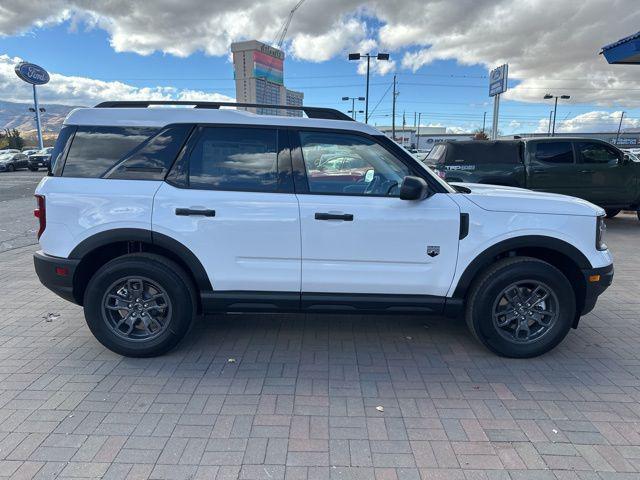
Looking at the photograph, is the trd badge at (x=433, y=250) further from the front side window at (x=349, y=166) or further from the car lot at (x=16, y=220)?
the car lot at (x=16, y=220)

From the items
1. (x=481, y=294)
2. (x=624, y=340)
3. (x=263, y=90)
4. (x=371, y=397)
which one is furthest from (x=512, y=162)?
(x=263, y=90)

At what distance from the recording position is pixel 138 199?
338cm

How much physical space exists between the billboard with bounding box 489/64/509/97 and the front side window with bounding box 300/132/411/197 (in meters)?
17.2

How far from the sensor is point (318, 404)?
2957mm

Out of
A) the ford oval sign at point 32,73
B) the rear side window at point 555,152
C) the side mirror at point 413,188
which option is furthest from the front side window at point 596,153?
the ford oval sign at point 32,73

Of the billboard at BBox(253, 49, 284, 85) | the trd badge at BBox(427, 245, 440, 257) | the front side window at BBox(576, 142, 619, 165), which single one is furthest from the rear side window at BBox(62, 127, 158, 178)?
the billboard at BBox(253, 49, 284, 85)

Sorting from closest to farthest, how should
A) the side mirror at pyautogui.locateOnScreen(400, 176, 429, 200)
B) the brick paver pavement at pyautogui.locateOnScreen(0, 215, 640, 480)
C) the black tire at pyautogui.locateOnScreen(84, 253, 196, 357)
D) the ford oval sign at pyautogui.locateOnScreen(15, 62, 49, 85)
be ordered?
the brick paver pavement at pyautogui.locateOnScreen(0, 215, 640, 480), the side mirror at pyautogui.locateOnScreen(400, 176, 429, 200), the black tire at pyautogui.locateOnScreen(84, 253, 196, 357), the ford oval sign at pyautogui.locateOnScreen(15, 62, 49, 85)

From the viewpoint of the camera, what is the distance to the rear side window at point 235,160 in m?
3.44

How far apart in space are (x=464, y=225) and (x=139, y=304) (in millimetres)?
2698

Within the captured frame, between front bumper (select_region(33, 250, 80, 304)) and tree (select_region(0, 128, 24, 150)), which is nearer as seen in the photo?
front bumper (select_region(33, 250, 80, 304))

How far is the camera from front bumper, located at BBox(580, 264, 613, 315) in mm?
3506

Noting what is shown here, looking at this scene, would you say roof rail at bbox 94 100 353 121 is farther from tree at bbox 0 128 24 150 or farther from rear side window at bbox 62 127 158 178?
tree at bbox 0 128 24 150

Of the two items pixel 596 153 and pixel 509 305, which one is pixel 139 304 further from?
pixel 596 153

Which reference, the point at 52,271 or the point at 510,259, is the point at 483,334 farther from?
the point at 52,271
